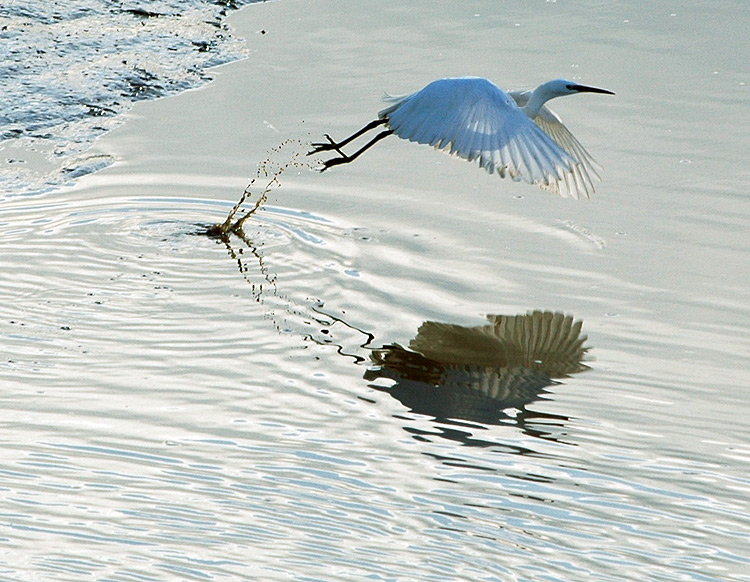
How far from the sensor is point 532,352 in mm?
5246

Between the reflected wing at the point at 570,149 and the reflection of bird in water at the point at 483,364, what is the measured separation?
105 cm

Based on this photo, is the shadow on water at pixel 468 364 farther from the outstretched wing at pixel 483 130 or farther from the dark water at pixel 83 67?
the dark water at pixel 83 67

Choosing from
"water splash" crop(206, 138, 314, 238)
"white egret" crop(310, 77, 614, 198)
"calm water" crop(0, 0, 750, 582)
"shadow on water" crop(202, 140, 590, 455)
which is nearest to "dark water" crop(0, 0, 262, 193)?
"calm water" crop(0, 0, 750, 582)

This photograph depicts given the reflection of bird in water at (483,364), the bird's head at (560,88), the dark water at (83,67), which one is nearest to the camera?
the reflection of bird in water at (483,364)

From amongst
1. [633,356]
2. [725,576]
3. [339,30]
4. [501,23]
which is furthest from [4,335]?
[501,23]

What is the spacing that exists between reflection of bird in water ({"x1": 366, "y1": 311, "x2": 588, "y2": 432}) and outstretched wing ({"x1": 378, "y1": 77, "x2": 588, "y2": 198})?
25.3 inches

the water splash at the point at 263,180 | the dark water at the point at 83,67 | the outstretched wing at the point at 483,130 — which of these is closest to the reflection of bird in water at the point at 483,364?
the outstretched wing at the point at 483,130

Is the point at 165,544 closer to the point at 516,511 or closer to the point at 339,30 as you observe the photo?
the point at 516,511

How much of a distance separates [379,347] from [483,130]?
1010mm

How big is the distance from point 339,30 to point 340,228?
3.41m

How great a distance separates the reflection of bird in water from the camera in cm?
471

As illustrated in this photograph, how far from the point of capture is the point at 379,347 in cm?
514

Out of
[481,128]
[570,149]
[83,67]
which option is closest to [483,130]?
[481,128]

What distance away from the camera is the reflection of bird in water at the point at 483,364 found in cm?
471
